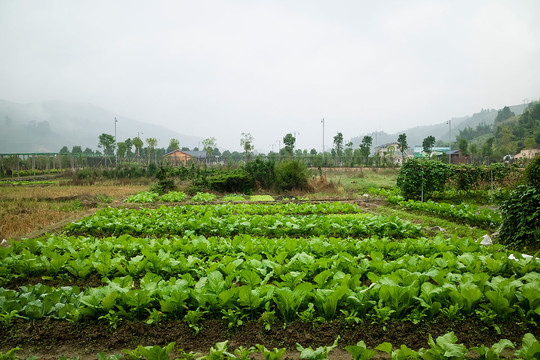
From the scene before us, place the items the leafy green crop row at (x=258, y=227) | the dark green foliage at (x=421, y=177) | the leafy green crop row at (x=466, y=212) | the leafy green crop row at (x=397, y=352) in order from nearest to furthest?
the leafy green crop row at (x=397, y=352) < the leafy green crop row at (x=258, y=227) < the leafy green crop row at (x=466, y=212) < the dark green foliage at (x=421, y=177)

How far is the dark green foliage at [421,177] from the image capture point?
13.9m

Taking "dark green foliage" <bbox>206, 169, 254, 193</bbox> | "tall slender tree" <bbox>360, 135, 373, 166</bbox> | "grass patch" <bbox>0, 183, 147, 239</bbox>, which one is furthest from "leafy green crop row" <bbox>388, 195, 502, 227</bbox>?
"tall slender tree" <bbox>360, 135, 373, 166</bbox>

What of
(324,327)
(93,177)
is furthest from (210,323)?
(93,177)

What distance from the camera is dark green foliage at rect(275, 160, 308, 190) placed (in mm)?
17719

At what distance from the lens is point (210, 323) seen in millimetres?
3006

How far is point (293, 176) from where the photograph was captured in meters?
17.7

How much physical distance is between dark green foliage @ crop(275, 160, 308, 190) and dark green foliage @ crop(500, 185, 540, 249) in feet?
39.1

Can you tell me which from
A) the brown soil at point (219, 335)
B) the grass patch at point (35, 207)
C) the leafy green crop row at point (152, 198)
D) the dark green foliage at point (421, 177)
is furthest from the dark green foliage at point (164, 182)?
the brown soil at point (219, 335)

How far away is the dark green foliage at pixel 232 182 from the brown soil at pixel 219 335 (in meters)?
14.6

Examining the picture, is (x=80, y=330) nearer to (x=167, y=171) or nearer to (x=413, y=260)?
(x=413, y=260)

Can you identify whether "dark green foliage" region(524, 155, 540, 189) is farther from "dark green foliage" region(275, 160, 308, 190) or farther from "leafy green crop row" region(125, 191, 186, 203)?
"leafy green crop row" region(125, 191, 186, 203)

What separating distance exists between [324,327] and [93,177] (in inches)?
909

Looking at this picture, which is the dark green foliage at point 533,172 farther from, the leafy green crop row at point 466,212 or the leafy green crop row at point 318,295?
the leafy green crop row at point 318,295

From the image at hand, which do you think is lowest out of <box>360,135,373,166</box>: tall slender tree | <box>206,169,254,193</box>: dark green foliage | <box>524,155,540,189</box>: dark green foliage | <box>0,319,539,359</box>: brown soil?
<box>0,319,539,359</box>: brown soil
